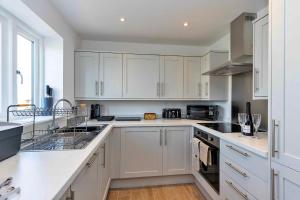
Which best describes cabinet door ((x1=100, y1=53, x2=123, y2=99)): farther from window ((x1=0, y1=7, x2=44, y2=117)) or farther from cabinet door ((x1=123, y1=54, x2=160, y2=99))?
window ((x1=0, y1=7, x2=44, y2=117))

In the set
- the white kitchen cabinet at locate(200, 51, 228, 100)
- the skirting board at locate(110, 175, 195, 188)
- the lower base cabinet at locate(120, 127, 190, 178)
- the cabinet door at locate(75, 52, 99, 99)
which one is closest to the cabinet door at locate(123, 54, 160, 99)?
the cabinet door at locate(75, 52, 99, 99)

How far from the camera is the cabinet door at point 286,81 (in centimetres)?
99

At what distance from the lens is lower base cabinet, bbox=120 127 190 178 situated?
2598 mm

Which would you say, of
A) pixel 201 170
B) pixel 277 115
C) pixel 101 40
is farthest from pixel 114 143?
pixel 277 115

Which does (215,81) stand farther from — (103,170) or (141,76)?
(103,170)

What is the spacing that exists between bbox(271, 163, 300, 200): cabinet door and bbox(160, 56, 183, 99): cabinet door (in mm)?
2088

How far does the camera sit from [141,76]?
3.05 meters

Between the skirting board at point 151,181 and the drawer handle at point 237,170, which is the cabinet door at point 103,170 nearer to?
the skirting board at point 151,181

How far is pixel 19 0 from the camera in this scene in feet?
4.66

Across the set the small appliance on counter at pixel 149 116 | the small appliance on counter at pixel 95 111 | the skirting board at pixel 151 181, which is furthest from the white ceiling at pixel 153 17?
the skirting board at pixel 151 181

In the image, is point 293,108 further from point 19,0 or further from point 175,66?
point 175,66

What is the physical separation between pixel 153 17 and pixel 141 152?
1.83m

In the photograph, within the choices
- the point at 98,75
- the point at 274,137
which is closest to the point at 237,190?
the point at 274,137

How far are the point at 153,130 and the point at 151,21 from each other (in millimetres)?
1493
